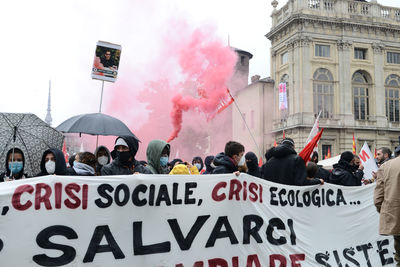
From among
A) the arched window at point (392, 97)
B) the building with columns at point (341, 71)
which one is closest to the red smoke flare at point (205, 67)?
the building with columns at point (341, 71)

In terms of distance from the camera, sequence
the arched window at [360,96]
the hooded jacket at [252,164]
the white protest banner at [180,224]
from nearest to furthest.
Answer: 1. the white protest banner at [180,224]
2. the hooded jacket at [252,164]
3. the arched window at [360,96]

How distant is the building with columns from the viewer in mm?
31266

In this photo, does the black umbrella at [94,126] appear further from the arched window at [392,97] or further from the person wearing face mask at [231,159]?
the arched window at [392,97]

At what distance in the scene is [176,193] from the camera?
424cm

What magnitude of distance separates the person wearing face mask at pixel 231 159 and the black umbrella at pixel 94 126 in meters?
2.63

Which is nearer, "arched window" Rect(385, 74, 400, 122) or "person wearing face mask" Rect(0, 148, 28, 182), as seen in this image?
"person wearing face mask" Rect(0, 148, 28, 182)

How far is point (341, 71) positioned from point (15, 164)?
3190 cm

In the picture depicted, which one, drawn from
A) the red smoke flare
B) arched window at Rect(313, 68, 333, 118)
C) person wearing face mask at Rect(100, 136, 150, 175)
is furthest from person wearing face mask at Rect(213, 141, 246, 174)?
arched window at Rect(313, 68, 333, 118)

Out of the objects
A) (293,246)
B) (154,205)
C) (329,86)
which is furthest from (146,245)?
(329,86)

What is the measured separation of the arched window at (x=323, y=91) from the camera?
31.9 m

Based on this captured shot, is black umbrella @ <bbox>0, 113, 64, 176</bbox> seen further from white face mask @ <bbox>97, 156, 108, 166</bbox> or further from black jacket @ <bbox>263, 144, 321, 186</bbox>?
black jacket @ <bbox>263, 144, 321, 186</bbox>

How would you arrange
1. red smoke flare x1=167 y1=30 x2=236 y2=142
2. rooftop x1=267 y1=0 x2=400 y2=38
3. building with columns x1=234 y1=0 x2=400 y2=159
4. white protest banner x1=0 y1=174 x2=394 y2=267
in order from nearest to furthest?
white protest banner x1=0 y1=174 x2=394 y2=267
red smoke flare x1=167 y1=30 x2=236 y2=142
building with columns x1=234 y1=0 x2=400 y2=159
rooftop x1=267 y1=0 x2=400 y2=38

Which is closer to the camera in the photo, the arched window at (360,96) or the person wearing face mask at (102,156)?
the person wearing face mask at (102,156)

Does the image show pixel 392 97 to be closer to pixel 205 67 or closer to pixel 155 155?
pixel 205 67
